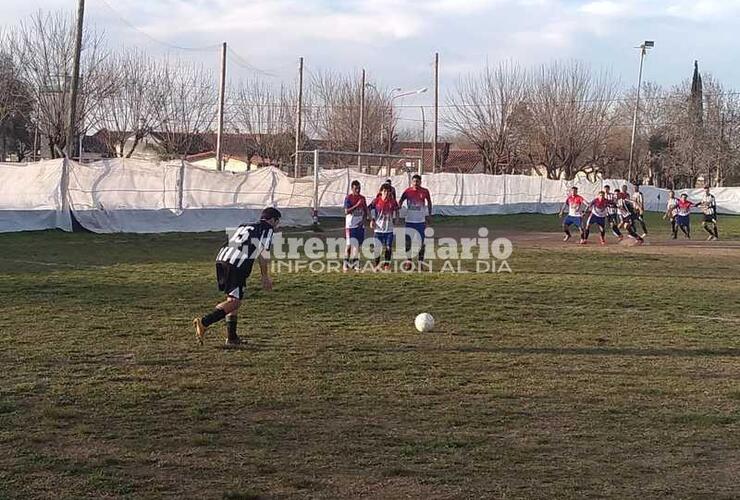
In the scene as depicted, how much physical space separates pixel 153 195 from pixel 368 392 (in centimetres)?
1962

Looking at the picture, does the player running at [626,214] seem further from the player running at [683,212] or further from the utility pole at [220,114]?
the utility pole at [220,114]

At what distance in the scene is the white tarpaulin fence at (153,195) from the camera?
23.6 metres

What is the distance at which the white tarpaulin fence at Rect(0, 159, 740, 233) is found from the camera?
2356 cm

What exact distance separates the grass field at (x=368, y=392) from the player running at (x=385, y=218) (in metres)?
2.61

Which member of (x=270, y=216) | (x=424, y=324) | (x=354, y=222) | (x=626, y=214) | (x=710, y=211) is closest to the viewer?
(x=270, y=216)

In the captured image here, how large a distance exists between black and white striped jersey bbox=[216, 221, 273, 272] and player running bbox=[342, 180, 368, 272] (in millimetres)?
7467

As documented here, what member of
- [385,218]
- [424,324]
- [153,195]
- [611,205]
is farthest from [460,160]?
[424,324]

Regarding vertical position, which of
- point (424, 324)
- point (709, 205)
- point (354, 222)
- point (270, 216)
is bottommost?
point (424, 324)

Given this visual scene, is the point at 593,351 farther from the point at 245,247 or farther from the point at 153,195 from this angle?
the point at 153,195

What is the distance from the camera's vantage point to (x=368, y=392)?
7.39 meters

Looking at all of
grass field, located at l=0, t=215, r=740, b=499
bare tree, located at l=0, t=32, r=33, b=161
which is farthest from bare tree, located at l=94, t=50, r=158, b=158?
grass field, located at l=0, t=215, r=740, b=499

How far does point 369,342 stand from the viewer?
9578 mm

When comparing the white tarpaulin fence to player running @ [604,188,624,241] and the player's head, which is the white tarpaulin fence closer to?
player running @ [604,188,624,241]

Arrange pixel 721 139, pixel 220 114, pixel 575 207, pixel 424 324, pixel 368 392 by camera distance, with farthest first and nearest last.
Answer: pixel 721 139, pixel 220 114, pixel 575 207, pixel 424 324, pixel 368 392
